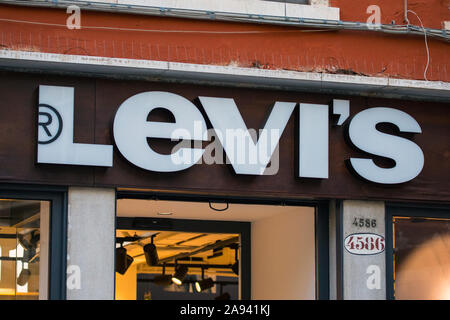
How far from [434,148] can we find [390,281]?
1.40 metres

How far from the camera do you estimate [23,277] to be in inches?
331

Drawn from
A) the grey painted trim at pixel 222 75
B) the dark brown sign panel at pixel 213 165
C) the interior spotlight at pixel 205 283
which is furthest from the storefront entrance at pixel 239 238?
the interior spotlight at pixel 205 283

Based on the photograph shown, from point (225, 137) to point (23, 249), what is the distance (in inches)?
85.8

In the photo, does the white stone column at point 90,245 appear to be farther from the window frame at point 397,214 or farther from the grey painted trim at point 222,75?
the window frame at point 397,214

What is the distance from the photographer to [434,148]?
8.92m

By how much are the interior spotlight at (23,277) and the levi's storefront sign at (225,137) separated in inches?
48.2

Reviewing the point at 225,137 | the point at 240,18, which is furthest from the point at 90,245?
the point at 240,18

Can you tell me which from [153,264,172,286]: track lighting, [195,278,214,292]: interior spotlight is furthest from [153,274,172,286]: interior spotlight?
[195,278,214,292]: interior spotlight

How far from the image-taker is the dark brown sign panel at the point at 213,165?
Answer: 7902mm

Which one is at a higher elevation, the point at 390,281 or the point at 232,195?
the point at 232,195

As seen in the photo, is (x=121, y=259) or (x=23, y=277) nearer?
(x=23, y=277)

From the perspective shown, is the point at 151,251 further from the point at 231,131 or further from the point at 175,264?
the point at 231,131
